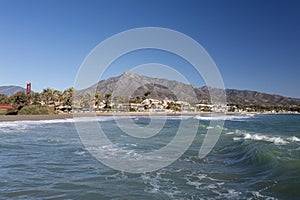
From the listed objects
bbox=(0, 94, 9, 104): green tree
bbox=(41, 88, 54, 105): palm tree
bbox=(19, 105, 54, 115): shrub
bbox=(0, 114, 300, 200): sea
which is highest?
bbox=(41, 88, 54, 105): palm tree

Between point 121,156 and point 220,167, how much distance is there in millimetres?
4991

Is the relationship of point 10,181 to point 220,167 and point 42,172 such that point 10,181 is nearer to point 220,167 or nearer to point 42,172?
point 42,172

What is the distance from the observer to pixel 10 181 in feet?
29.1

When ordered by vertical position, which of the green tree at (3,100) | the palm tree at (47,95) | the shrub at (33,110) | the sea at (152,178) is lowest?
the sea at (152,178)

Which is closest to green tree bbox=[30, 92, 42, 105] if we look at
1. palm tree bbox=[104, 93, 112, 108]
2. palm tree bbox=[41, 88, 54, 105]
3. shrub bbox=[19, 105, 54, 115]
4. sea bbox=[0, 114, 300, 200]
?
palm tree bbox=[41, 88, 54, 105]

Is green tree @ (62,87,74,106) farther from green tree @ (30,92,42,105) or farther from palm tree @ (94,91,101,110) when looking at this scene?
palm tree @ (94,91,101,110)

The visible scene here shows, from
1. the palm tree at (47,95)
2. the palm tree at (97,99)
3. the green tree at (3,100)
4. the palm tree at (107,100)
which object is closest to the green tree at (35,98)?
the palm tree at (47,95)

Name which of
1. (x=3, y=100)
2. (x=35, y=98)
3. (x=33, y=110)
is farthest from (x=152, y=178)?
(x=3, y=100)

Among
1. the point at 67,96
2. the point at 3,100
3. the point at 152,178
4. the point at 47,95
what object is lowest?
the point at 152,178

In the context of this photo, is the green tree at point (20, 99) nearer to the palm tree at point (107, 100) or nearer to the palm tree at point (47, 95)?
the palm tree at point (47, 95)

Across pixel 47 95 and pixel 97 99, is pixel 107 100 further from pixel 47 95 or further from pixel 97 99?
pixel 47 95

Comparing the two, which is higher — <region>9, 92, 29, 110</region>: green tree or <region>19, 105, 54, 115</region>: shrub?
<region>9, 92, 29, 110</region>: green tree

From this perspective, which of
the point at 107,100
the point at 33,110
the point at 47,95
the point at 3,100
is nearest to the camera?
the point at 33,110

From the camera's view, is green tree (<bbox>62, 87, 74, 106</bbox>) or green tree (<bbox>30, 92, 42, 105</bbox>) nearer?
green tree (<bbox>30, 92, 42, 105</bbox>)
